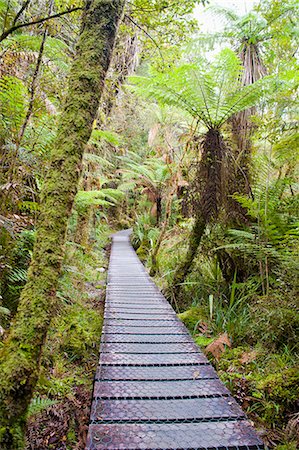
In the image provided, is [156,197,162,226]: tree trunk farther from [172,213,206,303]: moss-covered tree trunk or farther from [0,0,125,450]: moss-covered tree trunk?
[0,0,125,450]: moss-covered tree trunk

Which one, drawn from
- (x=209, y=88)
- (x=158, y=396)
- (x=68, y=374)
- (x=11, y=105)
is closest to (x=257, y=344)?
(x=158, y=396)

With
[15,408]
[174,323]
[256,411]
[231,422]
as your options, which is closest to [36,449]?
[15,408]

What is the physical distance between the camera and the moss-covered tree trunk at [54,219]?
51.6 inches

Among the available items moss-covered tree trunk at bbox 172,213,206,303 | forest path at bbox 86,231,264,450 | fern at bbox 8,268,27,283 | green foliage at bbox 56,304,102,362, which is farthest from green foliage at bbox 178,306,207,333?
fern at bbox 8,268,27,283

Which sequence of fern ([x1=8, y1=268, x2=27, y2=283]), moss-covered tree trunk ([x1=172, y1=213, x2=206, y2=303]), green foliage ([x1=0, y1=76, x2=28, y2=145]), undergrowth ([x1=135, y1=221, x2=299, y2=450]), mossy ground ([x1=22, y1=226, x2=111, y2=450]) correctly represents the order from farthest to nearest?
moss-covered tree trunk ([x1=172, y1=213, x2=206, y2=303])
fern ([x1=8, y1=268, x2=27, y2=283])
green foliage ([x1=0, y1=76, x2=28, y2=145])
undergrowth ([x1=135, y1=221, x2=299, y2=450])
mossy ground ([x1=22, y1=226, x2=111, y2=450])

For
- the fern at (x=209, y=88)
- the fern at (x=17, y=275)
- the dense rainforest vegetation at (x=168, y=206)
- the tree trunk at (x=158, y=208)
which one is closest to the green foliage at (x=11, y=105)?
the dense rainforest vegetation at (x=168, y=206)

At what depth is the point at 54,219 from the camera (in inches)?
66.0

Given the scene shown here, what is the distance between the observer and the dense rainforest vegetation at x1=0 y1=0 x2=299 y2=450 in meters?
1.71

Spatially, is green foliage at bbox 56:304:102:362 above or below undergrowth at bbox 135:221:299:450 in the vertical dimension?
below

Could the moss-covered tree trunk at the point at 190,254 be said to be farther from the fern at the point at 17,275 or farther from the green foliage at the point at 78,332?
the fern at the point at 17,275

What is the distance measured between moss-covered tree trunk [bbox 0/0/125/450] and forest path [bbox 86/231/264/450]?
42 centimetres

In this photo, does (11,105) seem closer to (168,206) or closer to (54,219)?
(54,219)

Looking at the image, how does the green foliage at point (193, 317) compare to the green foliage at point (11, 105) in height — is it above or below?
below

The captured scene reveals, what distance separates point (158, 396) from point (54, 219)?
3.89 ft
